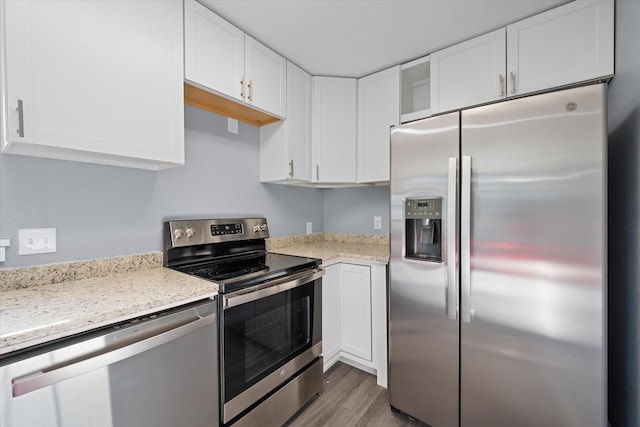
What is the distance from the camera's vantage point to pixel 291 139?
215 cm

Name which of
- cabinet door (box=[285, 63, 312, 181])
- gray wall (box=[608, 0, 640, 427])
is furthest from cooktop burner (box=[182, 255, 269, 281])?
gray wall (box=[608, 0, 640, 427])

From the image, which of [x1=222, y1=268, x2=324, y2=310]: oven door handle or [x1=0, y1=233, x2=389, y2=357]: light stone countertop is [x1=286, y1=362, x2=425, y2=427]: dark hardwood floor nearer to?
[x1=222, y1=268, x2=324, y2=310]: oven door handle

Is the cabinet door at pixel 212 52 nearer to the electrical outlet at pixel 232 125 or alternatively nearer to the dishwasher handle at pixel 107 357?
the electrical outlet at pixel 232 125

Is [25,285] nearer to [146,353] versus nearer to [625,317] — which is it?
[146,353]

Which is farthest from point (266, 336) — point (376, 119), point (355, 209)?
point (376, 119)

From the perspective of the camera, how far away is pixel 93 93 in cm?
111

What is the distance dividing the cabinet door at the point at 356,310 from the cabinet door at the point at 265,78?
4.28ft

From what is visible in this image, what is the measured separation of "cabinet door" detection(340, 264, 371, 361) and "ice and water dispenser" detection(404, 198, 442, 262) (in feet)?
1.57

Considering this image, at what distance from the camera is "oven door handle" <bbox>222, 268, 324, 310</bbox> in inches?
49.5

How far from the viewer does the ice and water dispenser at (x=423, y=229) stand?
4.91 ft

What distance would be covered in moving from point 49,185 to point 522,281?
7.25ft

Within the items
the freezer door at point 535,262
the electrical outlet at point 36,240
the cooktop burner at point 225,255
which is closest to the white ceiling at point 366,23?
the freezer door at point 535,262

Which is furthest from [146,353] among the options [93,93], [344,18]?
[344,18]

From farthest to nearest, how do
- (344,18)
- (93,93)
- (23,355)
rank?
(344,18) → (93,93) → (23,355)
